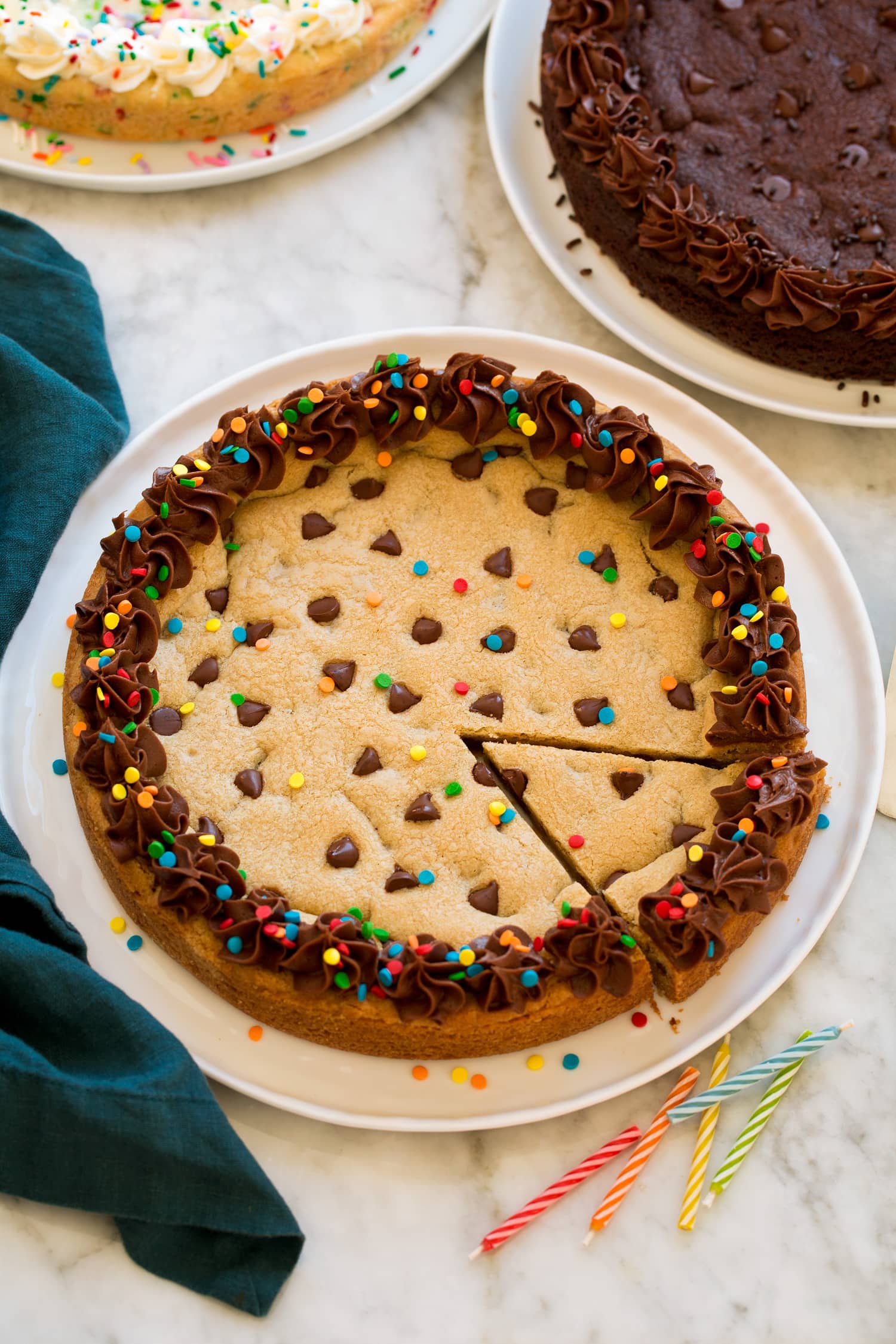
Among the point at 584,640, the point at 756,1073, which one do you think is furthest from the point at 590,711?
the point at 756,1073

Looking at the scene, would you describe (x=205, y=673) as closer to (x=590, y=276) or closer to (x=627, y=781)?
(x=627, y=781)

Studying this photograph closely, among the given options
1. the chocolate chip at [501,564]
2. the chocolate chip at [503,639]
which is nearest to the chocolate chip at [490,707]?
the chocolate chip at [503,639]

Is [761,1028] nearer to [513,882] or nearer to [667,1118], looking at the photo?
[667,1118]

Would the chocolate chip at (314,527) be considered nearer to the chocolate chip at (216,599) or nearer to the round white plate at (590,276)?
the chocolate chip at (216,599)

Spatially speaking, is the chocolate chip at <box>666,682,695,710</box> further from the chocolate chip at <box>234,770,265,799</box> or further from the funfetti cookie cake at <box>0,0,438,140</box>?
the funfetti cookie cake at <box>0,0,438,140</box>

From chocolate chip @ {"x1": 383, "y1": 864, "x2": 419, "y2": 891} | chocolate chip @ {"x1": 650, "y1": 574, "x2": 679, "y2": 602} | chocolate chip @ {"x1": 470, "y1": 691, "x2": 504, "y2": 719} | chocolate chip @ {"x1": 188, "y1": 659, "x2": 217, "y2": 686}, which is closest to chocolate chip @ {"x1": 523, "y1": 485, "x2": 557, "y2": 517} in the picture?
chocolate chip @ {"x1": 650, "y1": 574, "x2": 679, "y2": 602}
